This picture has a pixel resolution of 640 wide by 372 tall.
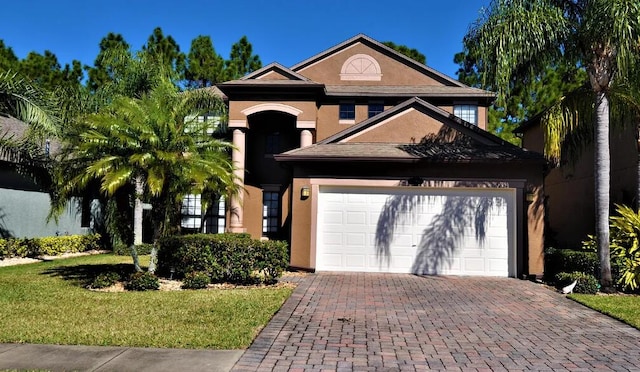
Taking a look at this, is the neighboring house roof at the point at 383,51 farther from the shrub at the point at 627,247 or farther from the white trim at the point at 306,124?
the shrub at the point at 627,247

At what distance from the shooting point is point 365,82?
2153 centimetres

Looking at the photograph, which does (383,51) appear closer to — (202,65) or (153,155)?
(202,65)

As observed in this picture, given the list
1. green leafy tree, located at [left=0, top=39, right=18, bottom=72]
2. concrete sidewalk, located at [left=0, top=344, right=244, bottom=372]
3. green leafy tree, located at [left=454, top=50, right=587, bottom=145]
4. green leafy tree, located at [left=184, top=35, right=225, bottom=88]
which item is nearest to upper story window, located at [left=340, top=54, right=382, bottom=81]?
green leafy tree, located at [left=454, top=50, right=587, bottom=145]

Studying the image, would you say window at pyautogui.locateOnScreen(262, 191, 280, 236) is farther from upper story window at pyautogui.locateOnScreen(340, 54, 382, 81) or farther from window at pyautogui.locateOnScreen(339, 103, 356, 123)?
upper story window at pyautogui.locateOnScreen(340, 54, 382, 81)

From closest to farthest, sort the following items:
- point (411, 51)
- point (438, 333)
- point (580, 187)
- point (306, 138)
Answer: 1. point (438, 333)
2. point (580, 187)
3. point (306, 138)
4. point (411, 51)

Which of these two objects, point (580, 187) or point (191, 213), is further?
point (191, 213)

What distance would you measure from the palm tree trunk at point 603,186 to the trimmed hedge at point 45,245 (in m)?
17.8

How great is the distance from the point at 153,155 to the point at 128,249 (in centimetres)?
961

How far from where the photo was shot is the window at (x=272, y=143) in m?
20.5

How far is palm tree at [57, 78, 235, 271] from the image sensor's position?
1052cm

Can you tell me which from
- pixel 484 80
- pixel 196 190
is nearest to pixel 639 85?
pixel 484 80

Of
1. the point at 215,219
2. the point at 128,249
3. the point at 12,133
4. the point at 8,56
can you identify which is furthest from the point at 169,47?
the point at 128,249

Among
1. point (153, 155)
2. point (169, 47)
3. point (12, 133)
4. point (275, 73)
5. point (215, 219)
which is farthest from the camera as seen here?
point (169, 47)

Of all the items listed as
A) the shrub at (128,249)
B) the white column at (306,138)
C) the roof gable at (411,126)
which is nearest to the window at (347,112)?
the white column at (306,138)
